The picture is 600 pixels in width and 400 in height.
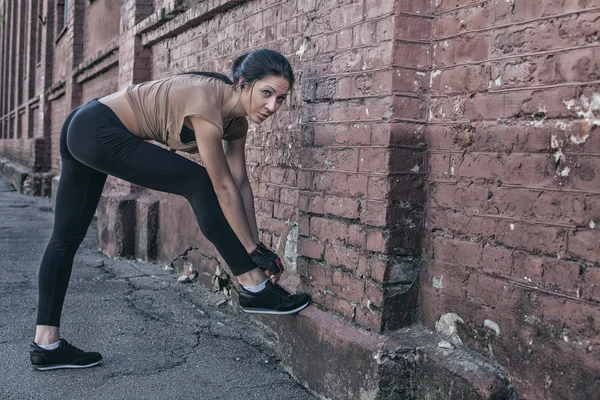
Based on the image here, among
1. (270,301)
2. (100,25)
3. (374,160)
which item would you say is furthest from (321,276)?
(100,25)

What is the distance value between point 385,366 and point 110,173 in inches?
56.2

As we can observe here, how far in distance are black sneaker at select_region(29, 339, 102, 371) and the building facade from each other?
91cm

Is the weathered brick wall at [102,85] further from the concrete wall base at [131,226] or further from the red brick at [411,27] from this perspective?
the red brick at [411,27]

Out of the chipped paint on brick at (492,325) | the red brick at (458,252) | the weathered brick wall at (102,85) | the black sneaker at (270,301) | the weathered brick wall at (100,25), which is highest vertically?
the weathered brick wall at (100,25)

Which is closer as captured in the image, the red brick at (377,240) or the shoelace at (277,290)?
the red brick at (377,240)

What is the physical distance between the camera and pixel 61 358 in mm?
2926

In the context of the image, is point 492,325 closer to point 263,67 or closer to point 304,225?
point 304,225

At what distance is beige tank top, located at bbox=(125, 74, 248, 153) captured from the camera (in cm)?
267

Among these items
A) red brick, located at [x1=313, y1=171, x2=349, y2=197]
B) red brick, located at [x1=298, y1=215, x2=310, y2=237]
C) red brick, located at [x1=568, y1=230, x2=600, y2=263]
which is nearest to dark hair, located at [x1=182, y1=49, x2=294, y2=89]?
red brick, located at [x1=313, y1=171, x2=349, y2=197]

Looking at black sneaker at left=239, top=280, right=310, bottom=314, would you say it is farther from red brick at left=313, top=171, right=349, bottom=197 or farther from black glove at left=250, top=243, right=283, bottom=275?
red brick at left=313, top=171, right=349, bottom=197

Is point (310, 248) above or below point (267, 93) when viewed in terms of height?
below

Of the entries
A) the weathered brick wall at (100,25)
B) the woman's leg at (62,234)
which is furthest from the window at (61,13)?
the woman's leg at (62,234)

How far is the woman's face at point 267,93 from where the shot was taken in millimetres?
2676

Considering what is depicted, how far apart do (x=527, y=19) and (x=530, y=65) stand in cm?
15
